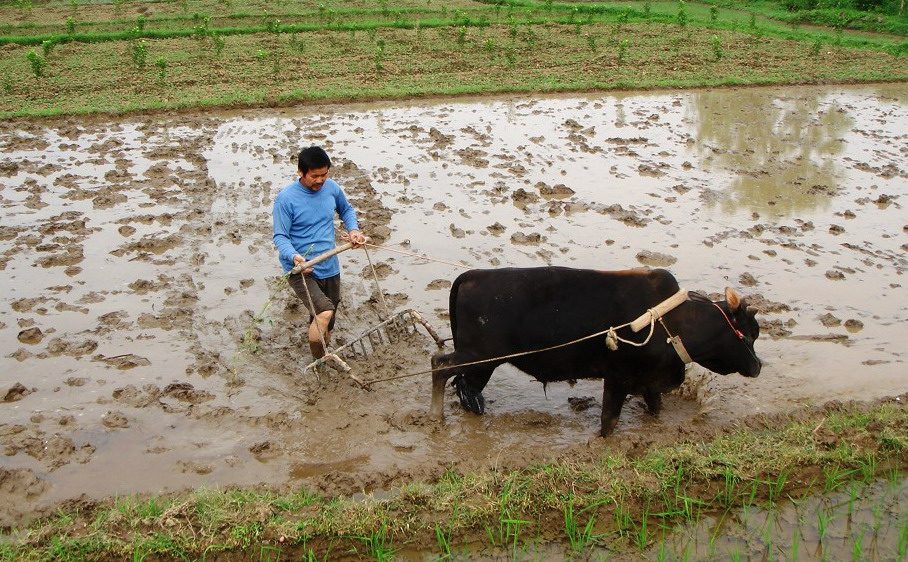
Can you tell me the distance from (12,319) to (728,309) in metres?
5.50

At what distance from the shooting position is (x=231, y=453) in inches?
185

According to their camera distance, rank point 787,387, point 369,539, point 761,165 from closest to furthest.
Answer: point 369,539 < point 787,387 < point 761,165

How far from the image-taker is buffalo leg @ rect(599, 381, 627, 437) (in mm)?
4828

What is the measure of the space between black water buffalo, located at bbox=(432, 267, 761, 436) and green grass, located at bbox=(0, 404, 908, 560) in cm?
51

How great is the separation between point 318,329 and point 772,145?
27.2ft

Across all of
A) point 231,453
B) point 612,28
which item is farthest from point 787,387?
point 612,28

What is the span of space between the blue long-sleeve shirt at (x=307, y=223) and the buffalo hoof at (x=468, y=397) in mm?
Result: 1214

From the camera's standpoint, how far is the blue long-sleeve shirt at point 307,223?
5129 mm

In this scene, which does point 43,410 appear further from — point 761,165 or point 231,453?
point 761,165

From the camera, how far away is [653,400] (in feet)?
16.6

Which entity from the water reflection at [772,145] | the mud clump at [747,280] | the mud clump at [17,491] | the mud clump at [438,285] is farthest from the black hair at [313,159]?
the water reflection at [772,145]

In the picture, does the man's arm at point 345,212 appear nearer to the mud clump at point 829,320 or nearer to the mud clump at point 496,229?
the mud clump at point 496,229

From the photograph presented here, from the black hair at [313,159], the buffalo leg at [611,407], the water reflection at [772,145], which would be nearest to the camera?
the buffalo leg at [611,407]

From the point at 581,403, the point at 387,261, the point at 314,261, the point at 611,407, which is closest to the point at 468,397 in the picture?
the point at 581,403
